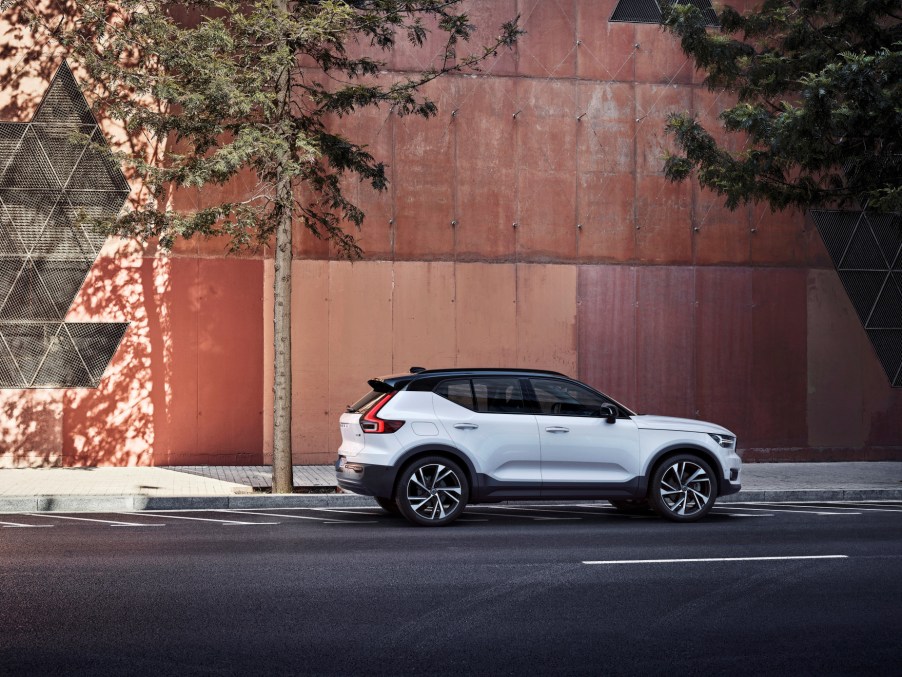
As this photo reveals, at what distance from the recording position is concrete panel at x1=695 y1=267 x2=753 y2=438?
1897 cm

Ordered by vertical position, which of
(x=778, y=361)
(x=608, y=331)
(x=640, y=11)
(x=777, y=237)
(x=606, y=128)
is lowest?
(x=778, y=361)

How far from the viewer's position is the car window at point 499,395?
1154 centimetres

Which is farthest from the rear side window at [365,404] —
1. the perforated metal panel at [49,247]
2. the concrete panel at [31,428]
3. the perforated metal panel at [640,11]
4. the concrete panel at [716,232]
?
the perforated metal panel at [640,11]

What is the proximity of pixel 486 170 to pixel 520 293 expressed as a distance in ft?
7.09

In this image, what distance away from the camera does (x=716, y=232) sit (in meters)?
19.2

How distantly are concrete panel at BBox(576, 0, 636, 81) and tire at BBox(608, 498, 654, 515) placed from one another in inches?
345

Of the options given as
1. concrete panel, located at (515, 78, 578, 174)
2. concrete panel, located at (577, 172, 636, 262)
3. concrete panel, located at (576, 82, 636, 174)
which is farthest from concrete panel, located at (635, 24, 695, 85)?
concrete panel, located at (577, 172, 636, 262)

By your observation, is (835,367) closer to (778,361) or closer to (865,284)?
(778,361)

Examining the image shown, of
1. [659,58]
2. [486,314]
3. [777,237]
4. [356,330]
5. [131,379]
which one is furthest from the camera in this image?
[777,237]

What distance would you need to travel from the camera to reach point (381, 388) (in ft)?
38.0

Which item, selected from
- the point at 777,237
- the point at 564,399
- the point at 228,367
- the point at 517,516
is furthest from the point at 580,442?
the point at 777,237

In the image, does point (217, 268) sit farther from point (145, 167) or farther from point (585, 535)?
point (585, 535)

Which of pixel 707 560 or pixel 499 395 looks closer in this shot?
pixel 707 560

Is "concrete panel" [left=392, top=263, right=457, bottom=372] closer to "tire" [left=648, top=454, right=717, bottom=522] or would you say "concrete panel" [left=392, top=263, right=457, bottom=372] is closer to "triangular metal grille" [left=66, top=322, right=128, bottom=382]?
"triangular metal grille" [left=66, top=322, right=128, bottom=382]
